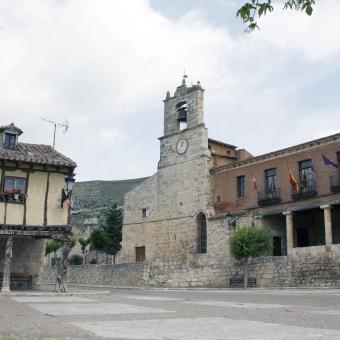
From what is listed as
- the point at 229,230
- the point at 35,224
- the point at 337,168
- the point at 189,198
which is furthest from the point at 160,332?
the point at 189,198

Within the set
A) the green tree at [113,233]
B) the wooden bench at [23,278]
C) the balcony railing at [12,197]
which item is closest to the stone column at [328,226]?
the wooden bench at [23,278]

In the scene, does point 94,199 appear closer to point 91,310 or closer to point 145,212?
point 145,212

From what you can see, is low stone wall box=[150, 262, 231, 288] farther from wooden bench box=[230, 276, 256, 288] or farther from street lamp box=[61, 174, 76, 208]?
street lamp box=[61, 174, 76, 208]

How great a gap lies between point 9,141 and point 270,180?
17253 mm

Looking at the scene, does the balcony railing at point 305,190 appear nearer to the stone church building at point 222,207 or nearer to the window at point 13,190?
the stone church building at point 222,207

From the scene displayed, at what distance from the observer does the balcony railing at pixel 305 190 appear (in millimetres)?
28812

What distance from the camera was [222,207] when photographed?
3509cm

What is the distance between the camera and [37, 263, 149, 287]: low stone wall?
36.1 m

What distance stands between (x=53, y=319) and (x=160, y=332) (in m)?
2.61

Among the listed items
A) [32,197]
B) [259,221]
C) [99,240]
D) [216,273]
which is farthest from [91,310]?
[99,240]

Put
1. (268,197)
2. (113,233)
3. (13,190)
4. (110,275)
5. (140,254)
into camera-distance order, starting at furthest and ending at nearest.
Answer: (113,233)
(140,254)
(110,275)
(268,197)
(13,190)

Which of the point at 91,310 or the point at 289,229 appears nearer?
the point at 91,310

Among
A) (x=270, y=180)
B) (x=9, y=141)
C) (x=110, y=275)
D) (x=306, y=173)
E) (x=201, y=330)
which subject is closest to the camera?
(x=201, y=330)

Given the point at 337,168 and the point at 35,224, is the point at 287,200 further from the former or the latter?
the point at 35,224
